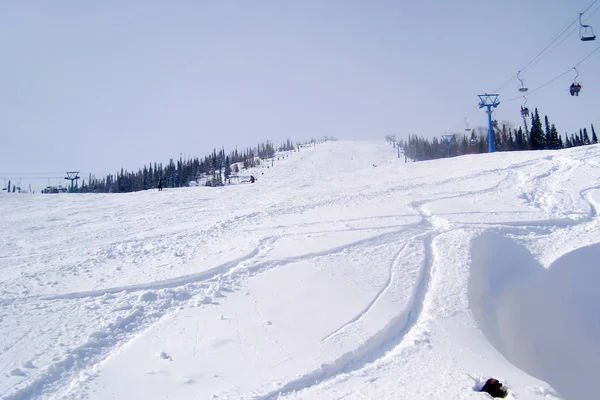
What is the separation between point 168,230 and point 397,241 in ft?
25.7

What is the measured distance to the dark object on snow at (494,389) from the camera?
4.34m

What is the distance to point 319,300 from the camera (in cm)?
698

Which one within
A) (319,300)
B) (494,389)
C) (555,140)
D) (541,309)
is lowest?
(541,309)

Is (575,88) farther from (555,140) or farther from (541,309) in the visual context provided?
(555,140)

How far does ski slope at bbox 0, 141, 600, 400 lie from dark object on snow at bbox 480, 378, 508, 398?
136 millimetres

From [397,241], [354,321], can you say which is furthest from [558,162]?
[354,321]

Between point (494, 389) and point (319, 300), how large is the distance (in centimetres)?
329

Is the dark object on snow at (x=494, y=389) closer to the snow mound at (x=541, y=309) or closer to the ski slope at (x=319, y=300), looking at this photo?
the ski slope at (x=319, y=300)

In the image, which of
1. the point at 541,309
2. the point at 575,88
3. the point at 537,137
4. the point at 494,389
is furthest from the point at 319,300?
the point at 537,137

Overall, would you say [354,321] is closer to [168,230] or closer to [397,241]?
[397,241]

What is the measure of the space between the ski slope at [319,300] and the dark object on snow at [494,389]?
0.45 ft

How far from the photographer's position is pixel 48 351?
5180 mm

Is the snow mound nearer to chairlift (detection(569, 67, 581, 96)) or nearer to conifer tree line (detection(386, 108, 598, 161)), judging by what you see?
chairlift (detection(569, 67, 581, 96))

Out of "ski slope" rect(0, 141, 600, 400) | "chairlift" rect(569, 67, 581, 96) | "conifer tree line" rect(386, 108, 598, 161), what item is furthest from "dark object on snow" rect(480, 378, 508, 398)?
"conifer tree line" rect(386, 108, 598, 161)
